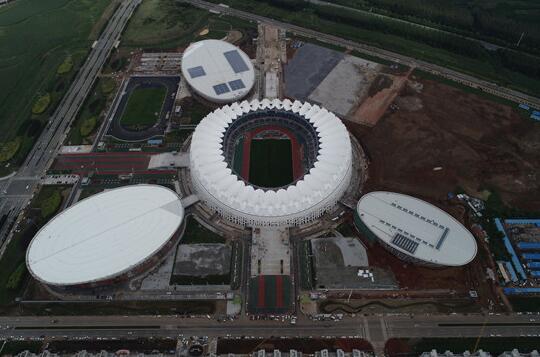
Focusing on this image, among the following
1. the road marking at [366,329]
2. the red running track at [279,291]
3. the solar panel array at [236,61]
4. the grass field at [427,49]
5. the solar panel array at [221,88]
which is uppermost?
the grass field at [427,49]

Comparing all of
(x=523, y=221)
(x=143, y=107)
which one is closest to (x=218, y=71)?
(x=143, y=107)

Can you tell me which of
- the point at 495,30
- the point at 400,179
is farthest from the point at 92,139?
the point at 495,30

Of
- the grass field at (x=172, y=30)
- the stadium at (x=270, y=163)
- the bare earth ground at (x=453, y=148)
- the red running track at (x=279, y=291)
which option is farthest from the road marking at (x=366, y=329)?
the grass field at (x=172, y=30)

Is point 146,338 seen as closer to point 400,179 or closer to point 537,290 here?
point 400,179

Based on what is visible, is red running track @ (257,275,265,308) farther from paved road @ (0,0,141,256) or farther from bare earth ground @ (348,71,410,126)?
paved road @ (0,0,141,256)

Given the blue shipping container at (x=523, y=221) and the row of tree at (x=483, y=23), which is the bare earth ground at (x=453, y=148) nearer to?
the blue shipping container at (x=523, y=221)

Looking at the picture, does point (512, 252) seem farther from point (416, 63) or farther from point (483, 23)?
point (483, 23)
